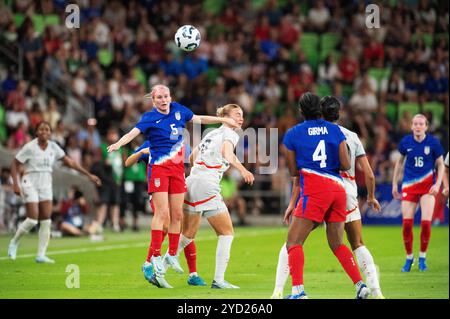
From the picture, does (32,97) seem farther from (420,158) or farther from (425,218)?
(425,218)

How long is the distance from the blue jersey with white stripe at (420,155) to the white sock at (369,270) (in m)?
5.40

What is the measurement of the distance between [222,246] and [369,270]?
7.49ft

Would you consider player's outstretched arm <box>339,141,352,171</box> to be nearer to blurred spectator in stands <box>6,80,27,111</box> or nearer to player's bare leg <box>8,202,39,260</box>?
player's bare leg <box>8,202,39,260</box>

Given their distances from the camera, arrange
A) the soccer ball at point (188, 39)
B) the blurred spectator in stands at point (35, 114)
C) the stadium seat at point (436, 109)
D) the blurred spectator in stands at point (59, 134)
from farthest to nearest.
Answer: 1. the stadium seat at point (436, 109)
2. the blurred spectator in stands at point (35, 114)
3. the blurred spectator in stands at point (59, 134)
4. the soccer ball at point (188, 39)

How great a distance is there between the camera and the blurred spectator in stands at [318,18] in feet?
114

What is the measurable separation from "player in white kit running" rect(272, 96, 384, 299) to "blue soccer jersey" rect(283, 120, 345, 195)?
380 mm

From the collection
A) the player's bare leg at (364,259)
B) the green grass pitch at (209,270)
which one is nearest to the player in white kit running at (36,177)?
the green grass pitch at (209,270)

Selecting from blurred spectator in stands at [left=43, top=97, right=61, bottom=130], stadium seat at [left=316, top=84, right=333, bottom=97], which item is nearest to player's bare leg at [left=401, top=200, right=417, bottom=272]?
blurred spectator in stands at [left=43, top=97, right=61, bottom=130]

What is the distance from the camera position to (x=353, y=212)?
12586mm

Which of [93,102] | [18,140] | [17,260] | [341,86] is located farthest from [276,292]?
[341,86]

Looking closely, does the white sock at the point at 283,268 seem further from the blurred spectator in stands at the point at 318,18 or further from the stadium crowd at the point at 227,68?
the blurred spectator in stands at the point at 318,18

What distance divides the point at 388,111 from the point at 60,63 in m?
9.71
